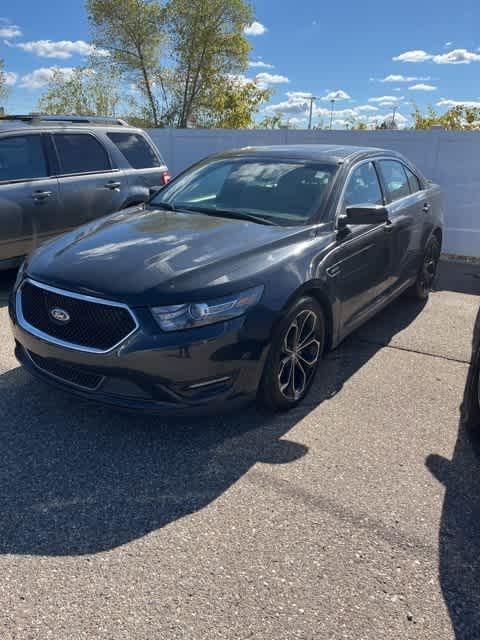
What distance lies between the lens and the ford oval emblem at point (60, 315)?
2.88m

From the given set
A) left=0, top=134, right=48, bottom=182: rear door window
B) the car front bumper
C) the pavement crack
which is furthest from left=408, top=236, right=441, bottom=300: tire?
left=0, top=134, right=48, bottom=182: rear door window

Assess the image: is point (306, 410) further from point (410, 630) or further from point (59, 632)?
point (59, 632)

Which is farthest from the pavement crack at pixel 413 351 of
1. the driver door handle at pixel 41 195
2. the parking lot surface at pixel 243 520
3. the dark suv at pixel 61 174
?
the driver door handle at pixel 41 195

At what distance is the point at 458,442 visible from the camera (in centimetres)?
321

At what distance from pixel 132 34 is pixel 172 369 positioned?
33.0m

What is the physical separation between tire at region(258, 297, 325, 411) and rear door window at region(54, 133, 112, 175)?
4.15 metres

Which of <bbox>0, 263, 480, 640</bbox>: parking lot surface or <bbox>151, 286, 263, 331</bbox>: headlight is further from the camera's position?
<bbox>151, 286, 263, 331</bbox>: headlight

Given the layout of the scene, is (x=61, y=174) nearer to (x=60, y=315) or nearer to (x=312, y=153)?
(x=312, y=153)

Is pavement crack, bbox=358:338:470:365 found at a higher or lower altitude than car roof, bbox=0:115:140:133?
lower

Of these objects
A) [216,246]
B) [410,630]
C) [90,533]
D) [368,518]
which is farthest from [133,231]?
[410,630]

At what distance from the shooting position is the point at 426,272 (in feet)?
19.1

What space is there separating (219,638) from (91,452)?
1376 mm

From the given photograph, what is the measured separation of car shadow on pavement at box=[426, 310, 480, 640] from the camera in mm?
2041

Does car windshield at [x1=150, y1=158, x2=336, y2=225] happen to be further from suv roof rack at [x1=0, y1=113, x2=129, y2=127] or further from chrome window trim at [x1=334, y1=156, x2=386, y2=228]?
suv roof rack at [x1=0, y1=113, x2=129, y2=127]
